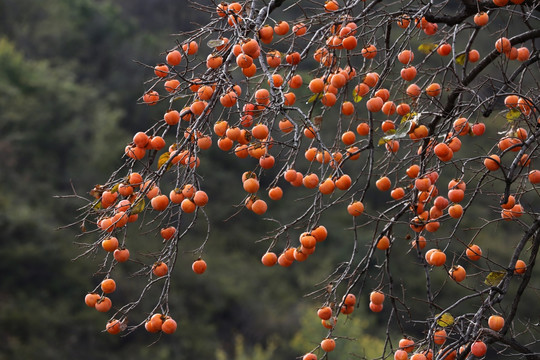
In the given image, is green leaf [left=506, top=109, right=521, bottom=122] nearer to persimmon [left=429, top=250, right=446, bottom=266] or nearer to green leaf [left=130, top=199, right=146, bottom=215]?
persimmon [left=429, top=250, right=446, bottom=266]

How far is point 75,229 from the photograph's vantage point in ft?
50.2

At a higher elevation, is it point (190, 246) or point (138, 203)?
point (138, 203)

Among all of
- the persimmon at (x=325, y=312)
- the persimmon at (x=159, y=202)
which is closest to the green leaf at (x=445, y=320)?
the persimmon at (x=325, y=312)

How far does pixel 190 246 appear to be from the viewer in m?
16.8

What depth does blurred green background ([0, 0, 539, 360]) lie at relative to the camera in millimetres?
13000

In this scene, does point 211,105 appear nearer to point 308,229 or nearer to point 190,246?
point 308,229

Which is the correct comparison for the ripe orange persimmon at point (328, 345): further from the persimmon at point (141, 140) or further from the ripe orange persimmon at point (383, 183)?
the persimmon at point (141, 140)

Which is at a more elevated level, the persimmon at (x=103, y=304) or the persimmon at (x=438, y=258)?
the persimmon at (x=438, y=258)

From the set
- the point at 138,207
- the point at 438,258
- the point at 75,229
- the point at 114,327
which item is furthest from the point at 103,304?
the point at 75,229

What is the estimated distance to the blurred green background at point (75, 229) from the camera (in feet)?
42.7

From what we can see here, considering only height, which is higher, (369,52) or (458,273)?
(369,52)

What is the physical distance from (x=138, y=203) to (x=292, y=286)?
15623mm

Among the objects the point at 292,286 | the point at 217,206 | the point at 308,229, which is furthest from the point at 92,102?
the point at 308,229

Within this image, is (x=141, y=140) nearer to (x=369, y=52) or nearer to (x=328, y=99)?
(x=328, y=99)
